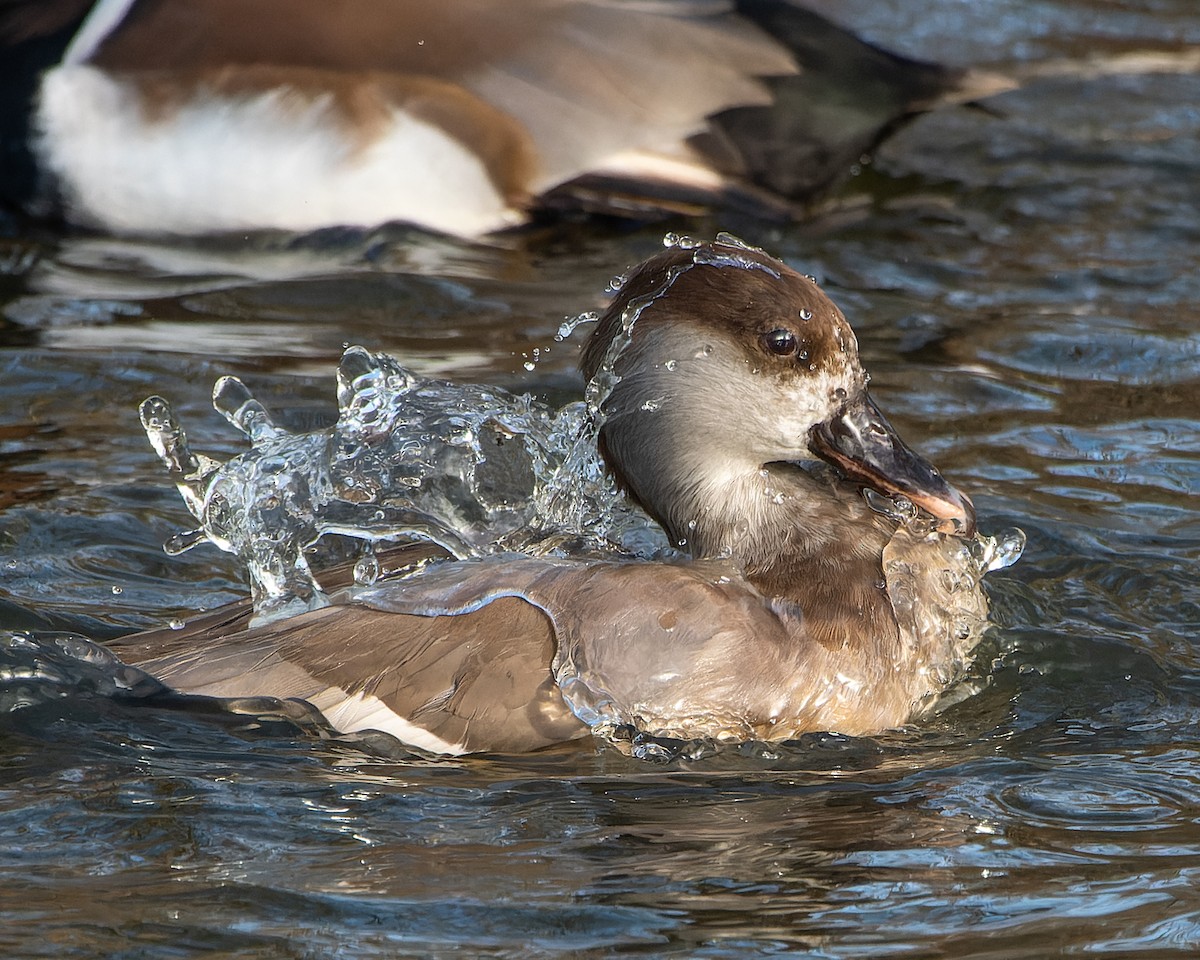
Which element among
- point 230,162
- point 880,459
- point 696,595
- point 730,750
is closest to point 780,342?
point 880,459

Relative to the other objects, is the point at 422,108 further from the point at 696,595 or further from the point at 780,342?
the point at 696,595

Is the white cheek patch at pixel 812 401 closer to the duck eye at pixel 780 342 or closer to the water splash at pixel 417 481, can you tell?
the duck eye at pixel 780 342

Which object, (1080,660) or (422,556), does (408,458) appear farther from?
(1080,660)

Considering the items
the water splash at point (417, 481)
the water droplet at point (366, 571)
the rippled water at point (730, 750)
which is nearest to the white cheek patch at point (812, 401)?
the water splash at point (417, 481)

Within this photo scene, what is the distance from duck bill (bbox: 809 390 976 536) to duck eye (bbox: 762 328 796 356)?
0.71 ft

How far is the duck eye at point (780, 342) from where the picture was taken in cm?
396

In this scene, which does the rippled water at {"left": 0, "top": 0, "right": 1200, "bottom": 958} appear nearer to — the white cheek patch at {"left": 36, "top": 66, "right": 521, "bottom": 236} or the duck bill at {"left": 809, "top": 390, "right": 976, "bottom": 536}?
the white cheek patch at {"left": 36, "top": 66, "right": 521, "bottom": 236}

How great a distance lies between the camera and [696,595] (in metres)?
3.77

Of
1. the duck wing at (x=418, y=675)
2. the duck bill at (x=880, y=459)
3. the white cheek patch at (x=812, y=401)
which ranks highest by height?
the white cheek patch at (x=812, y=401)

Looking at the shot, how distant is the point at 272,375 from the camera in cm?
558

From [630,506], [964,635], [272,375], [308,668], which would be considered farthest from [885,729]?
[272,375]

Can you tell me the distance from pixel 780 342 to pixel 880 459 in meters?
0.37

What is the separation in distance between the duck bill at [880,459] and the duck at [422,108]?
2692 mm

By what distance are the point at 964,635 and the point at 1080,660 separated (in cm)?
27
